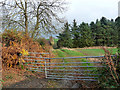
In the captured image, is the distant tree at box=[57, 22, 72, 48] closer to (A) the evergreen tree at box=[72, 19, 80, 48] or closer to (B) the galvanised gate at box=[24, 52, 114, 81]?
(A) the evergreen tree at box=[72, 19, 80, 48]

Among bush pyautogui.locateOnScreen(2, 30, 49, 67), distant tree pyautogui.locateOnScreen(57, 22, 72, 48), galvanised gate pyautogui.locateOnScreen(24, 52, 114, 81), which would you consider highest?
distant tree pyautogui.locateOnScreen(57, 22, 72, 48)

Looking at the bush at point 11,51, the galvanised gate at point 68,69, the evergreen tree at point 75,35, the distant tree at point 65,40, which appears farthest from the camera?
the evergreen tree at point 75,35

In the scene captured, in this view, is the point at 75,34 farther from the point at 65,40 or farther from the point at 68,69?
the point at 68,69

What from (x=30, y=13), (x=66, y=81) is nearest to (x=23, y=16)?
(x=30, y=13)

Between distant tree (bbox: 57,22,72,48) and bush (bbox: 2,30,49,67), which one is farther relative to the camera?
distant tree (bbox: 57,22,72,48)

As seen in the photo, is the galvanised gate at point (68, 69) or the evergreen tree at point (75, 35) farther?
the evergreen tree at point (75, 35)

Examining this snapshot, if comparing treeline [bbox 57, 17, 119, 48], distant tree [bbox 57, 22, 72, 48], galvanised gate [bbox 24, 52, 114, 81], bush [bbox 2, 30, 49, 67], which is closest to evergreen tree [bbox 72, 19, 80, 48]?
treeline [bbox 57, 17, 119, 48]

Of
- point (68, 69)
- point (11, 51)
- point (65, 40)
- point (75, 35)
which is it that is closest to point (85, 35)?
point (75, 35)

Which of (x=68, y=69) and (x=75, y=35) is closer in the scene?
(x=68, y=69)

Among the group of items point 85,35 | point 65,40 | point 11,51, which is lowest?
point 11,51

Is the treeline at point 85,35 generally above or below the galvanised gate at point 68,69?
above

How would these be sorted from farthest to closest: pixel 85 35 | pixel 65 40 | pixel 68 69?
pixel 85 35
pixel 65 40
pixel 68 69

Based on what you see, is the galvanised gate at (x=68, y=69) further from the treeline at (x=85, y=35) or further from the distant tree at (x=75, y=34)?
the distant tree at (x=75, y=34)

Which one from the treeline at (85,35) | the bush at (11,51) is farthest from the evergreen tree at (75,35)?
the bush at (11,51)
